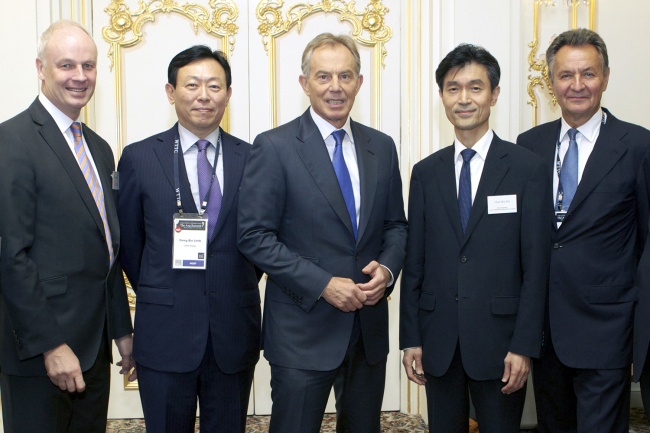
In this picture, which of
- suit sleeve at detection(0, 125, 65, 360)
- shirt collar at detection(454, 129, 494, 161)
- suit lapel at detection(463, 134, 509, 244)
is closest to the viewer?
suit sleeve at detection(0, 125, 65, 360)

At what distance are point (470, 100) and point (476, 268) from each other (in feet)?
2.16

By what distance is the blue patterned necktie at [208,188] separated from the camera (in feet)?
6.66

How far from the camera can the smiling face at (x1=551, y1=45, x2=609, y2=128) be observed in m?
2.28

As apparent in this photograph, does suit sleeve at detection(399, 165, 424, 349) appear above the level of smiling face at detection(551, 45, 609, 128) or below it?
below

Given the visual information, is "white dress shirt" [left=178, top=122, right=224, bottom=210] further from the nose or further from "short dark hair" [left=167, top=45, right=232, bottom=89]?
the nose

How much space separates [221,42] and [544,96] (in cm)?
207

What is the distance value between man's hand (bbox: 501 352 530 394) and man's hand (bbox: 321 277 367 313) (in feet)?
1.90

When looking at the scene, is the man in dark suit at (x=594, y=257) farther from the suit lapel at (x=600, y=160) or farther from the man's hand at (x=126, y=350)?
the man's hand at (x=126, y=350)

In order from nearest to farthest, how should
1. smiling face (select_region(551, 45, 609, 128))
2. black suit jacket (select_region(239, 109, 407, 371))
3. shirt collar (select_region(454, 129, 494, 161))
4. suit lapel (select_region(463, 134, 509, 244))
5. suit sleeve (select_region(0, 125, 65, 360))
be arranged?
1. suit sleeve (select_region(0, 125, 65, 360))
2. black suit jacket (select_region(239, 109, 407, 371))
3. suit lapel (select_region(463, 134, 509, 244))
4. shirt collar (select_region(454, 129, 494, 161))
5. smiling face (select_region(551, 45, 609, 128))

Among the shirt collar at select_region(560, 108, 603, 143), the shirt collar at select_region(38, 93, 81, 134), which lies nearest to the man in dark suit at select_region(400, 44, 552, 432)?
the shirt collar at select_region(560, 108, 603, 143)

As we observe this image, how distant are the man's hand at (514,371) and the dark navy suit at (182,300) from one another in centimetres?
97

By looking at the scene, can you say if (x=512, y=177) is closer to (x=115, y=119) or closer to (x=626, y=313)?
(x=626, y=313)

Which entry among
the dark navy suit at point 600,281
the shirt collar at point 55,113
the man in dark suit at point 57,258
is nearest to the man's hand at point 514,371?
the dark navy suit at point 600,281

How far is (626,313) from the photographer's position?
2.15 metres
